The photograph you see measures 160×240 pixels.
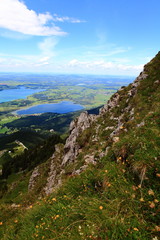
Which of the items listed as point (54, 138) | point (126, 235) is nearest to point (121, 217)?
point (126, 235)

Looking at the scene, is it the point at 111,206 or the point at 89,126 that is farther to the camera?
the point at 89,126

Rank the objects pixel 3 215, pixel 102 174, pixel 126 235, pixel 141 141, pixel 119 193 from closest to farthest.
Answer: pixel 126 235, pixel 119 193, pixel 102 174, pixel 141 141, pixel 3 215

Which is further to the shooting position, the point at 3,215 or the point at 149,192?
the point at 3,215

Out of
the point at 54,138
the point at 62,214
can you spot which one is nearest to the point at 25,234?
the point at 62,214

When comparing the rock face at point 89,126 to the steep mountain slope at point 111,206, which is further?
the rock face at point 89,126

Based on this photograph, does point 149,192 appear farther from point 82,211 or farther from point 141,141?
point 141,141

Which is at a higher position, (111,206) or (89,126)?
(111,206)

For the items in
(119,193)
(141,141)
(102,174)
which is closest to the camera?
(119,193)

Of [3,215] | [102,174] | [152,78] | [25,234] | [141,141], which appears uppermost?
[152,78]

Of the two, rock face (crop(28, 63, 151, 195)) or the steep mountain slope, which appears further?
rock face (crop(28, 63, 151, 195))

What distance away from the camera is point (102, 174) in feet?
22.9

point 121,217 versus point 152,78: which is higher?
point 152,78

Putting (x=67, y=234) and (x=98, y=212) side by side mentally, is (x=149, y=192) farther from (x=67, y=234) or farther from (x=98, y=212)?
(x=67, y=234)

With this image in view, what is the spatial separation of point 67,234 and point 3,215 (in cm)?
782
